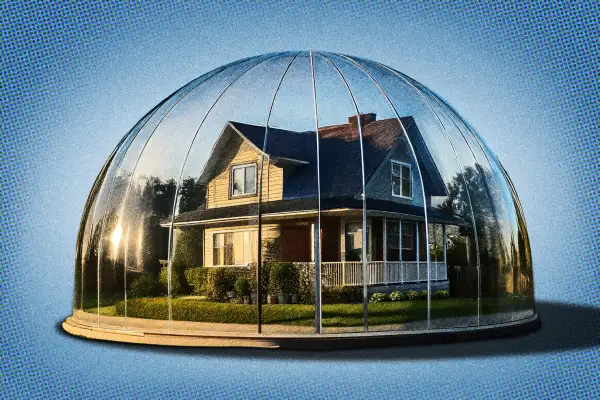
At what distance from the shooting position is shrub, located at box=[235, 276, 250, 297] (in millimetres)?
14656

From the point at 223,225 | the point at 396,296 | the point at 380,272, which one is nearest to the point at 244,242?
the point at 223,225

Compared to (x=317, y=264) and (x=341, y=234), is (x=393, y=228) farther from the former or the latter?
(x=317, y=264)

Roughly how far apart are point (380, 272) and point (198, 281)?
3.74m

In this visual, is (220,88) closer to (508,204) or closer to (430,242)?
(430,242)

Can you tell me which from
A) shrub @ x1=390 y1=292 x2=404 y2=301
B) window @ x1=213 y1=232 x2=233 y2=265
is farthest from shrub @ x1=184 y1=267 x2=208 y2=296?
shrub @ x1=390 y1=292 x2=404 y2=301

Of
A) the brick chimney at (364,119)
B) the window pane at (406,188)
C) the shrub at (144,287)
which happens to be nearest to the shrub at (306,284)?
the window pane at (406,188)

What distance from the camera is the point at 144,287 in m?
15.6

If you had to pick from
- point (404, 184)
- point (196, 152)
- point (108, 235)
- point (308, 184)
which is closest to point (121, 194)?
point (108, 235)

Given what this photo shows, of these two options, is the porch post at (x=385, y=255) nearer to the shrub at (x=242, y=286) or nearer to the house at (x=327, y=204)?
the house at (x=327, y=204)

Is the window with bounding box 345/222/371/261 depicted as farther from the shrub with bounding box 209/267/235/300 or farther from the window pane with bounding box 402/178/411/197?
the shrub with bounding box 209/267/235/300

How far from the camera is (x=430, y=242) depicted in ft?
50.2

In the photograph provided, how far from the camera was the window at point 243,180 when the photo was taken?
1501 centimetres

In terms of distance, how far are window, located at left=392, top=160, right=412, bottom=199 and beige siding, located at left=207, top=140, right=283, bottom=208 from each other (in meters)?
2.41

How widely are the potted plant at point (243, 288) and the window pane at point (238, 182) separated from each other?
70.6 inches
